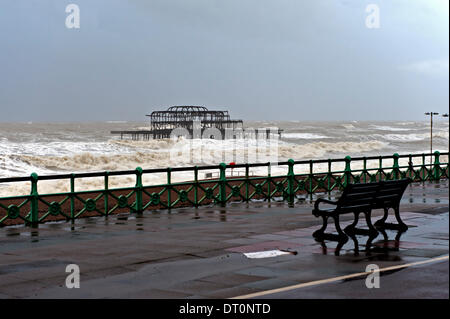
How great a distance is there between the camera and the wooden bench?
36.9ft

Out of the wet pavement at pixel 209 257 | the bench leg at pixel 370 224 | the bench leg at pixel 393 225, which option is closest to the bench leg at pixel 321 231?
the wet pavement at pixel 209 257

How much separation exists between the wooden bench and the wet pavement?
1.02 ft

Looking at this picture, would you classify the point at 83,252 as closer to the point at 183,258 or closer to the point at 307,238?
the point at 183,258

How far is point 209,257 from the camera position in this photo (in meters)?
9.96

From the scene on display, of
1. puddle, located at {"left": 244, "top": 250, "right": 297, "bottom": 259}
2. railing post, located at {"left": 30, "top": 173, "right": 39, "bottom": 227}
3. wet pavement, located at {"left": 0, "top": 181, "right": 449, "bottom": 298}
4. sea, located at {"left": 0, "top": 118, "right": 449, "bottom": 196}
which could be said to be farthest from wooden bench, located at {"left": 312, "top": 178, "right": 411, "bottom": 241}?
sea, located at {"left": 0, "top": 118, "right": 449, "bottom": 196}

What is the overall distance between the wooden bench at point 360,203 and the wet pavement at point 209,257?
0.31 meters

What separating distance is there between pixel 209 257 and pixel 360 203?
326 centimetres

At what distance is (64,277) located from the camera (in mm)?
8680

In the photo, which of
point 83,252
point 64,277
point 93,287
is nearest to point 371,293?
point 93,287

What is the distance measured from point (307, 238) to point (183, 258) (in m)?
2.80

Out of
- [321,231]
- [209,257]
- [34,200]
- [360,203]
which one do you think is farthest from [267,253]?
[34,200]

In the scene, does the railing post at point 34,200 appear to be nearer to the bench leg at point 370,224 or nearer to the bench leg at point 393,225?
the bench leg at point 370,224

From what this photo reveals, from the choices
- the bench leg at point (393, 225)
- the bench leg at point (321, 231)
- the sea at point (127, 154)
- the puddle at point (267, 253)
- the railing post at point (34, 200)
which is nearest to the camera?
the puddle at point (267, 253)

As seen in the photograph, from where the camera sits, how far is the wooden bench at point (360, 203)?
1126cm
